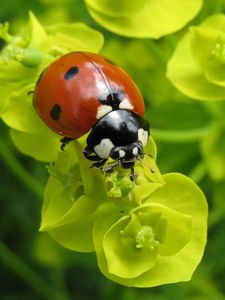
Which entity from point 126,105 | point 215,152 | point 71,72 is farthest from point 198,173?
point 71,72

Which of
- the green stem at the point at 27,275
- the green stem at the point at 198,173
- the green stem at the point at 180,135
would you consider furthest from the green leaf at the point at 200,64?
the green stem at the point at 27,275

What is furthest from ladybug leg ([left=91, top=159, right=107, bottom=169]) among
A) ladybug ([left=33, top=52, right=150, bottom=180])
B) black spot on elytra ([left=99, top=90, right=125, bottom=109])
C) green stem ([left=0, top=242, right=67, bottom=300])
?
green stem ([left=0, top=242, right=67, bottom=300])

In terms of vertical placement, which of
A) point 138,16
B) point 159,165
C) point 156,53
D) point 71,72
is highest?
point 71,72

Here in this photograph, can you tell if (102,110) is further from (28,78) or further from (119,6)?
(119,6)

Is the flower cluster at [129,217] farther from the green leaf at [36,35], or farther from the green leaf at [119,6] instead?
the green leaf at [119,6]

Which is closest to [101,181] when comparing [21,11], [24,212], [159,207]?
[159,207]

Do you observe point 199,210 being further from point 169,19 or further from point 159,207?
point 169,19
